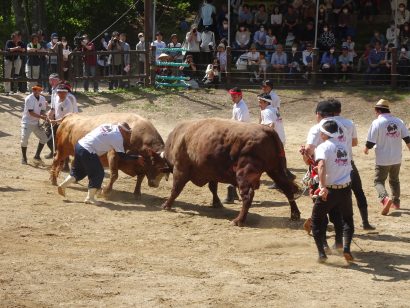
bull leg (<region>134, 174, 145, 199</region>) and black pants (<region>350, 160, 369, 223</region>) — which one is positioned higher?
black pants (<region>350, 160, 369, 223</region>)

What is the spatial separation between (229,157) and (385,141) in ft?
7.17

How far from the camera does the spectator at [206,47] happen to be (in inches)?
1021

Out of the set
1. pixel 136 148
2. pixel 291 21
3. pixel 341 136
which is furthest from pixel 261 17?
pixel 341 136

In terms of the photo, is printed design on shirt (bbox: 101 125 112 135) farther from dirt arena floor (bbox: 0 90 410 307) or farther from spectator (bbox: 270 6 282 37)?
spectator (bbox: 270 6 282 37)

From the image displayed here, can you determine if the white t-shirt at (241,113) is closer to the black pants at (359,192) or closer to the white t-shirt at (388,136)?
the white t-shirt at (388,136)

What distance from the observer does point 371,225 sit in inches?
488

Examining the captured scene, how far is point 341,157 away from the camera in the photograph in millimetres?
10195

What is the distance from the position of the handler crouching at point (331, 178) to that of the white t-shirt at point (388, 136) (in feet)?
8.67

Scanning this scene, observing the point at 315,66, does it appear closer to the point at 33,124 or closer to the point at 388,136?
the point at 33,124

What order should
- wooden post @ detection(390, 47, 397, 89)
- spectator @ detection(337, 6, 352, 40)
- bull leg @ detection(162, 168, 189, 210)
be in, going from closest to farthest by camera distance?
bull leg @ detection(162, 168, 189, 210) < wooden post @ detection(390, 47, 397, 89) < spectator @ detection(337, 6, 352, 40)

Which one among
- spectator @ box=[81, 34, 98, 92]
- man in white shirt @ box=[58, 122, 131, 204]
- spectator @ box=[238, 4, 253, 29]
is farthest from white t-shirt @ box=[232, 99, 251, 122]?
spectator @ box=[238, 4, 253, 29]

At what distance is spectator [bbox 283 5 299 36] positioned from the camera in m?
27.1

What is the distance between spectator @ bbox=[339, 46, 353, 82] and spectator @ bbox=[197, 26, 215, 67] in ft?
11.8

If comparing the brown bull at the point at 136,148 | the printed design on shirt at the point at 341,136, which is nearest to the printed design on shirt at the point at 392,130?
the printed design on shirt at the point at 341,136
